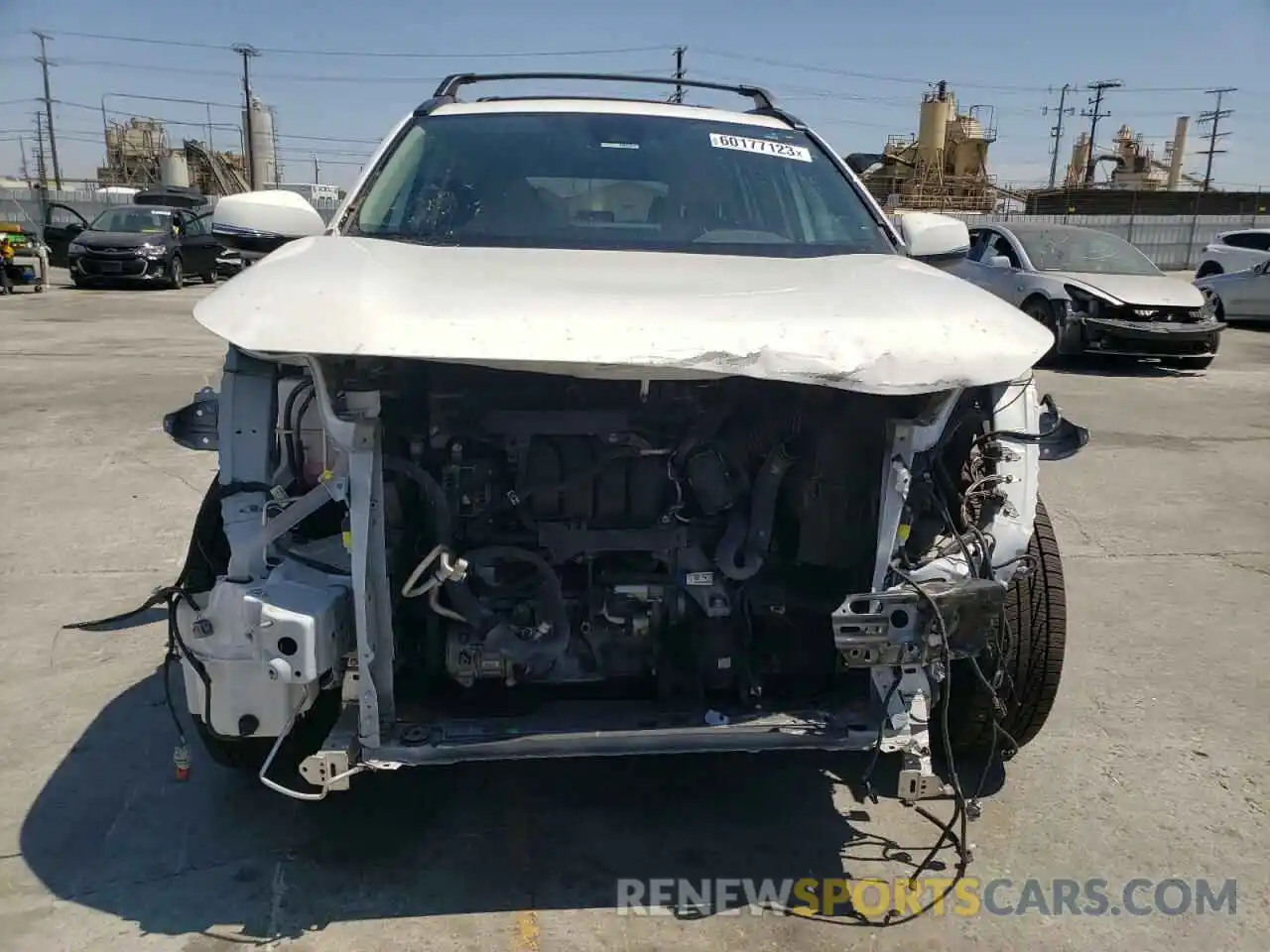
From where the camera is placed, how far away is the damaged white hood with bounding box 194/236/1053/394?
204cm

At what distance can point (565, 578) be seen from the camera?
2.70 metres

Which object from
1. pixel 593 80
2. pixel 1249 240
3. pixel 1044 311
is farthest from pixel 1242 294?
pixel 593 80

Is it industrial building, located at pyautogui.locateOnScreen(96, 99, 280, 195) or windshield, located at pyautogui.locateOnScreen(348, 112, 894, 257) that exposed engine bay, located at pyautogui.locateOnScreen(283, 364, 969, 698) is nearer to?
windshield, located at pyautogui.locateOnScreen(348, 112, 894, 257)

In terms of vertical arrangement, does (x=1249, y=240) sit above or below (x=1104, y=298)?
above

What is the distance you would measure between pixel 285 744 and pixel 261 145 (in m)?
45.2

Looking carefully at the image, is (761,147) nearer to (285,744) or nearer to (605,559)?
(605,559)

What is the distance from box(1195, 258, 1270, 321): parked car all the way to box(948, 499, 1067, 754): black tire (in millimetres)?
14748

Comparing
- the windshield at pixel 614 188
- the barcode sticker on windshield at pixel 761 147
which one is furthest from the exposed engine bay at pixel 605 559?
the barcode sticker on windshield at pixel 761 147

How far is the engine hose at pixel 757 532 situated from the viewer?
8.55 feet

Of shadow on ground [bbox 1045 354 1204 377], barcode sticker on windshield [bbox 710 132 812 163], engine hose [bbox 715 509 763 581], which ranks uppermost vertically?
barcode sticker on windshield [bbox 710 132 812 163]

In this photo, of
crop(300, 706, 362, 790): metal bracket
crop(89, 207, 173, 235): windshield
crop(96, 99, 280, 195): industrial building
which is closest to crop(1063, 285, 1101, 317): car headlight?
crop(300, 706, 362, 790): metal bracket

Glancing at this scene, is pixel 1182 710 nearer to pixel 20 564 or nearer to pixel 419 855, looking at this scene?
pixel 419 855

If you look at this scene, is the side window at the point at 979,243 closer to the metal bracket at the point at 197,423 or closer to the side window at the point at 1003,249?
the side window at the point at 1003,249

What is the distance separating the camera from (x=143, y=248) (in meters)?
18.0
